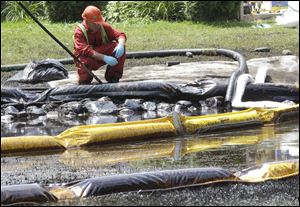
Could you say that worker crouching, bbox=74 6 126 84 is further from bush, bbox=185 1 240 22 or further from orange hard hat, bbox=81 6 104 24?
bush, bbox=185 1 240 22

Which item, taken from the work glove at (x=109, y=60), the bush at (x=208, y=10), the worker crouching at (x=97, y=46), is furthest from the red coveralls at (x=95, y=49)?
the bush at (x=208, y=10)

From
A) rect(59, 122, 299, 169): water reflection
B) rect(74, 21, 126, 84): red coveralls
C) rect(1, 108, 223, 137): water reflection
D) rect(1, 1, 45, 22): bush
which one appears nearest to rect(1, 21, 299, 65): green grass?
rect(1, 1, 45, 22): bush

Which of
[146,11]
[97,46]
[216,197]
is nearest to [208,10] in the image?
[146,11]

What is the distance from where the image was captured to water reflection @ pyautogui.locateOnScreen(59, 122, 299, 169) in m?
6.29

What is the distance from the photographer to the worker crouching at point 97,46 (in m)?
9.93

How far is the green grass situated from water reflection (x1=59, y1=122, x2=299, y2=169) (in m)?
5.33

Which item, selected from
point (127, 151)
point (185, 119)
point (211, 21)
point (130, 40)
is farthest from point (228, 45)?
point (127, 151)

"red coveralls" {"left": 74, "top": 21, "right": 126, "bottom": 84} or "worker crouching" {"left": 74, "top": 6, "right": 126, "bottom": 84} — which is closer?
"worker crouching" {"left": 74, "top": 6, "right": 126, "bottom": 84}

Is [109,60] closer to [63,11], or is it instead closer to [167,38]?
[167,38]

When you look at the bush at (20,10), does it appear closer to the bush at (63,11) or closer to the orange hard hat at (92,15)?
the bush at (63,11)

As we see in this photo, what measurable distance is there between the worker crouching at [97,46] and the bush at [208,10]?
27.2 ft

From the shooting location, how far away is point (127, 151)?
6820 millimetres

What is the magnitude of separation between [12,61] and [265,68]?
4.56m

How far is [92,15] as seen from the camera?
982cm
